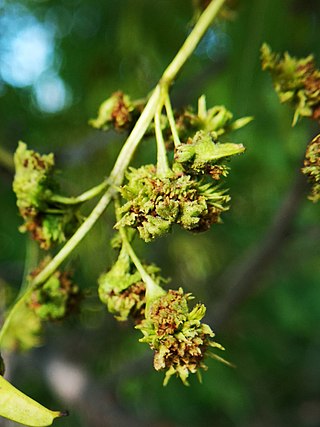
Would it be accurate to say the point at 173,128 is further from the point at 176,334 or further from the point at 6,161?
the point at 6,161

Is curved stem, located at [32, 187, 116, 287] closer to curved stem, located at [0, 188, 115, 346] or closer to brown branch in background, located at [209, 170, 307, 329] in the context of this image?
curved stem, located at [0, 188, 115, 346]

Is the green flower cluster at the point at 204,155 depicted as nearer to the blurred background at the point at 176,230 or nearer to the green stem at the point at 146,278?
the green stem at the point at 146,278

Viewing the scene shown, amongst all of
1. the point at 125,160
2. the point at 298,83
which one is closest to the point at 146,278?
the point at 125,160

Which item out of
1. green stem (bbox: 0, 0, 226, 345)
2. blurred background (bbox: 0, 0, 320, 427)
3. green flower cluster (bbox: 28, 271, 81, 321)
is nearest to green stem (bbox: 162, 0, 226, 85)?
green stem (bbox: 0, 0, 226, 345)

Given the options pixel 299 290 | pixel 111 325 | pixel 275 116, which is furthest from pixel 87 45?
pixel 299 290

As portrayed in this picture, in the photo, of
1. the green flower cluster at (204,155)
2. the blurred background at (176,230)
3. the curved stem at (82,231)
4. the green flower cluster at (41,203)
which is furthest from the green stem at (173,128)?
the blurred background at (176,230)

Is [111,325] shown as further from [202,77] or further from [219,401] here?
[202,77]
